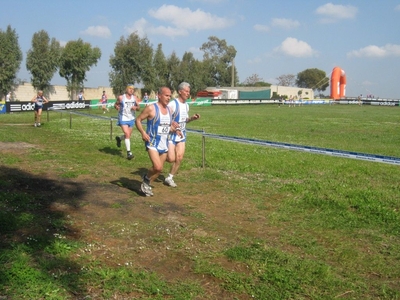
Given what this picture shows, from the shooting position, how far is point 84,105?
132 feet

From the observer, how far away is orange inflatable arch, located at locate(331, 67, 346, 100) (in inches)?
3004

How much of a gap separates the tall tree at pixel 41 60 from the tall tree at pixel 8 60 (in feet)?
8.42

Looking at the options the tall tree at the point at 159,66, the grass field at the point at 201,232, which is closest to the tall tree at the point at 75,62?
the tall tree at the point at 159,66

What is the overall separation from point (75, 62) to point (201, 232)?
58.0 m

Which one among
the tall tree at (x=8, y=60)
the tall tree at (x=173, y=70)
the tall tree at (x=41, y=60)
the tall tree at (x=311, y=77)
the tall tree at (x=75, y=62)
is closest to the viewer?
the tall tree at (x=8, y=60)

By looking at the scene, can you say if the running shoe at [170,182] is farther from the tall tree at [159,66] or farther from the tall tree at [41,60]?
the tall tree at [159,66]

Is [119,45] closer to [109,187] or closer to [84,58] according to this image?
[84,58]

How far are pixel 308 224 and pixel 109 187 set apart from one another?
3.93 metres

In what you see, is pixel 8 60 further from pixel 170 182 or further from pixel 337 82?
pixel 337 82

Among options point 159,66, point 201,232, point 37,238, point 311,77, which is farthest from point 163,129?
point 311,77

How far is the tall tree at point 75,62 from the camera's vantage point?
58594mm

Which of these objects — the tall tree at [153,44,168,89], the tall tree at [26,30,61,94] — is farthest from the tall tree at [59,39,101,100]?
the tall tree at [153,44,168,89]

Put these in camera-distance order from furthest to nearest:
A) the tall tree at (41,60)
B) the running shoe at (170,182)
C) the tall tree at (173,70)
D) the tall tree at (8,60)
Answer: the tall tree at (173,70), the tall tree at (41,60), the tall tree at (8,60), the running shoe at (170,182)

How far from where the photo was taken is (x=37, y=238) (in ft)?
16.9
